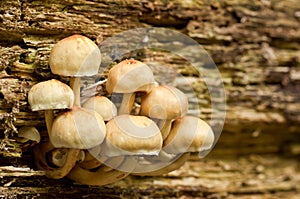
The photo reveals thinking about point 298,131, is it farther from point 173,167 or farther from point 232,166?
point 173,167

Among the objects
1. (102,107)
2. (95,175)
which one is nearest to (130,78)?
(102,107)

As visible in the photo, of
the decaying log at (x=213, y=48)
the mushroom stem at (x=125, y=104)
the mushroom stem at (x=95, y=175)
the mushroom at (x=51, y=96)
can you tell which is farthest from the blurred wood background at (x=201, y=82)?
the mushroom stem at (x=125, y=104)

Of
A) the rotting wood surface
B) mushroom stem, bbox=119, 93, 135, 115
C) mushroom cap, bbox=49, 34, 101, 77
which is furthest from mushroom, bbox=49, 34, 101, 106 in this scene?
the rotting wood surface

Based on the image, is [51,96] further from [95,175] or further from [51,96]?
[95,175]

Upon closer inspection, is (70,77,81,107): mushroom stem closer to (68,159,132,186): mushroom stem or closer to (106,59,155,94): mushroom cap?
(106,59,155,94): mushroom cap

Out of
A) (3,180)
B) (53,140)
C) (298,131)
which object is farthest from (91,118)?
(298,131)
